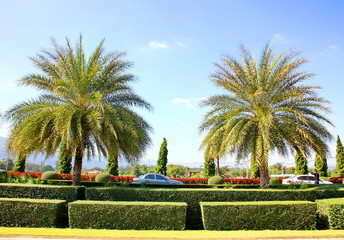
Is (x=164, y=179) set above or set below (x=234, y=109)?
below

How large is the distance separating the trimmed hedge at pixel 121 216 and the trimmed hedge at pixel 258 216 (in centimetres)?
126

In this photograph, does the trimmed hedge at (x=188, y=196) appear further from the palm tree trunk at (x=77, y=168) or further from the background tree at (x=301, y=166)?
the background tree at (x=301, y=166)

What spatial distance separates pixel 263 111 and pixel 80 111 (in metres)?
8.56

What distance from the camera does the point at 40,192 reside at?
11.0m

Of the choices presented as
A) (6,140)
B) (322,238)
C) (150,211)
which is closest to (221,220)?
(150,211)

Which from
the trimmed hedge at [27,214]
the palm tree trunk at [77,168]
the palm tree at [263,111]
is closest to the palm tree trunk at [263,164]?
the palm tree at [263,111]

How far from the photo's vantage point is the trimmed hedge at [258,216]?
9.99 meters

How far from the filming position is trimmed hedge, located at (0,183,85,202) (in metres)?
10.9

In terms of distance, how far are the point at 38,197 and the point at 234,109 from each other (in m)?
9.85

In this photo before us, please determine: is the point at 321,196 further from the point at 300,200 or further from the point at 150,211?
the point at 150,211

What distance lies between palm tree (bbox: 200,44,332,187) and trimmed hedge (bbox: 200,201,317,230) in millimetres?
3130

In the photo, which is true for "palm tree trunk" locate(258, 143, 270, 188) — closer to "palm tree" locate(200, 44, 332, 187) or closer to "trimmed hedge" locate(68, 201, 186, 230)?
"palm tree" locate(200, 44, 332, 187)

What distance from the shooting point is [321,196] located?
1195cm

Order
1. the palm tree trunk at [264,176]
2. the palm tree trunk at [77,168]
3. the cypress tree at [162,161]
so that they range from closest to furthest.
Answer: the palm tree trunk at [77,168] < the palm tree trunk at [264,176] < the cypress tree at [162,161]
